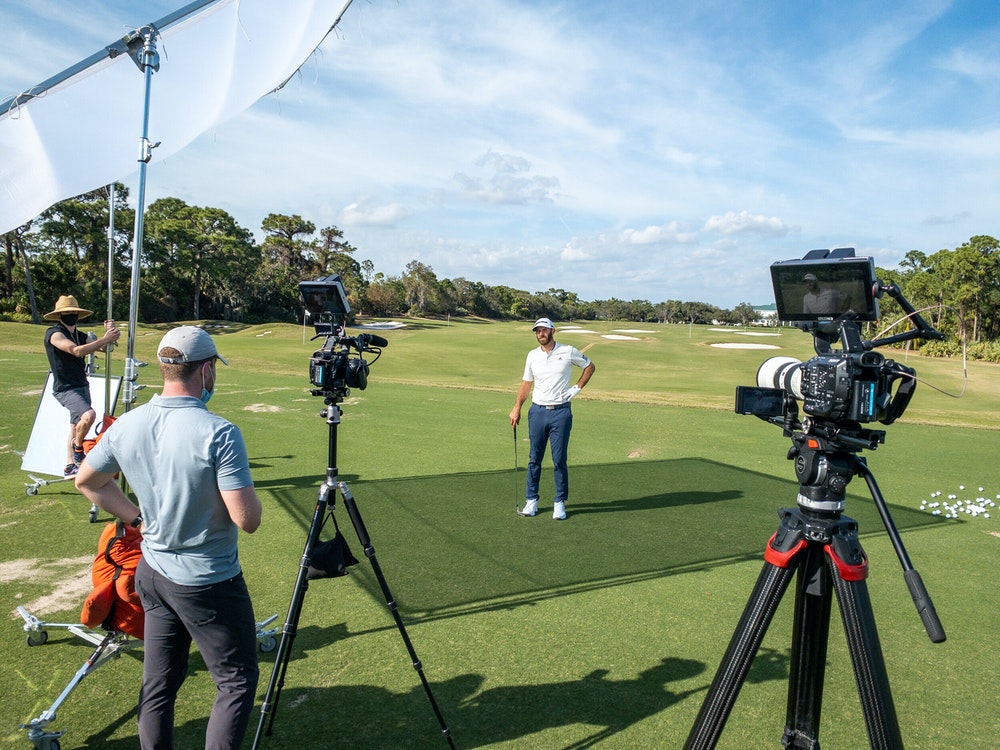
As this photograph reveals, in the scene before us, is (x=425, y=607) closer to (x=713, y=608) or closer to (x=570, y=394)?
(x=713, y=608)

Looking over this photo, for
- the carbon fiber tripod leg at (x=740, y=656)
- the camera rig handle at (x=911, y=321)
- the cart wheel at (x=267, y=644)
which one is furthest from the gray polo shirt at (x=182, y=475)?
the camera rig handle at (x=911, y=321)

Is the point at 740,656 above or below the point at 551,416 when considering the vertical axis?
below

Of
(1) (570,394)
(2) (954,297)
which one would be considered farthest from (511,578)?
(2) (954,297)

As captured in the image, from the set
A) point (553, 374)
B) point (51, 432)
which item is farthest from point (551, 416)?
point (51, 432)

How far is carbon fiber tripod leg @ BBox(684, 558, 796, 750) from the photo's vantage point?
236 centimetres

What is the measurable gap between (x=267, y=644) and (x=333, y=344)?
72.0 inches

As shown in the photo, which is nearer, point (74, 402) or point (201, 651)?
point (201, 651)

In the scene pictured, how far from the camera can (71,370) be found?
21.5ft

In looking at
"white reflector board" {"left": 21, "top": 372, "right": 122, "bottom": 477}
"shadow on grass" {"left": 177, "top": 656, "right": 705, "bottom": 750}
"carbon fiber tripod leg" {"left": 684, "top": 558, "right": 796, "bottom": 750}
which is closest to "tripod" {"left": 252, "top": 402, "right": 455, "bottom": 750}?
"shadow on grass" {"left": 177, "top": 656, "right": 705, "bottom": 750}

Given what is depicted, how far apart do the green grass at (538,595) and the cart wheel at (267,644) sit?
0.47ft

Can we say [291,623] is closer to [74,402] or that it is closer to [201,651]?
[201,651]

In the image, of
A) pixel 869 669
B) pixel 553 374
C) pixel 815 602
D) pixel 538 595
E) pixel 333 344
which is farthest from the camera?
pixel 553 374

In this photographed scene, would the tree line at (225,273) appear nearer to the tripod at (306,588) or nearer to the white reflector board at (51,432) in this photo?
the white reflector board at (51,432)

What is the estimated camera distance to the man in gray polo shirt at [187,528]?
238 centimetres
